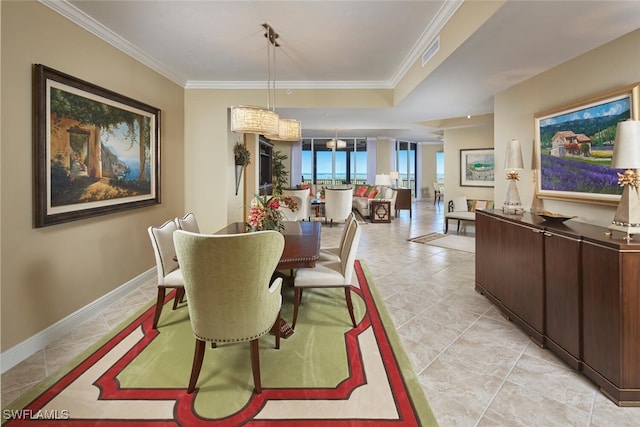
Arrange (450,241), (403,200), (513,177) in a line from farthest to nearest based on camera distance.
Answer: (403,200)
(450,241)
(513,177)

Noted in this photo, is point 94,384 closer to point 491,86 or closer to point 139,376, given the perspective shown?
point 139,376

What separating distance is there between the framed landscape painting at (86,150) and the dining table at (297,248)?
49.7 inches

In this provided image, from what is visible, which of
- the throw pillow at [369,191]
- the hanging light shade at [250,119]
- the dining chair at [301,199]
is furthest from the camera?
the throw pillow at [369,191]

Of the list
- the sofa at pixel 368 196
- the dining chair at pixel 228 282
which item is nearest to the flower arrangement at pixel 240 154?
the dining chair at pixel 228 282

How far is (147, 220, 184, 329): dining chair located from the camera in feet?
8.12

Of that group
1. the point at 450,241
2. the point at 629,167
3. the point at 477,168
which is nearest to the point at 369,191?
the point at 477,168

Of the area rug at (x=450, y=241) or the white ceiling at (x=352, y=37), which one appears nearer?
the white ceiling at (x=352, y=37)

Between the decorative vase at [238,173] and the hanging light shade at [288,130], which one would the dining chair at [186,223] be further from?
the decorative vase at [238,173]

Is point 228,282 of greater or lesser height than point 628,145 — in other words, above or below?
below

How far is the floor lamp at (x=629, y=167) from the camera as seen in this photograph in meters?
1.85

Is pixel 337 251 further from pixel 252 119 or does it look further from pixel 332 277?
pixel 252 119

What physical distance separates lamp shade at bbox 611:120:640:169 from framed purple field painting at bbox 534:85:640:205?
530mm

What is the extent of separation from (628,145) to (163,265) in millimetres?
3365

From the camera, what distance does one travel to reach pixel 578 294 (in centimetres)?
198
